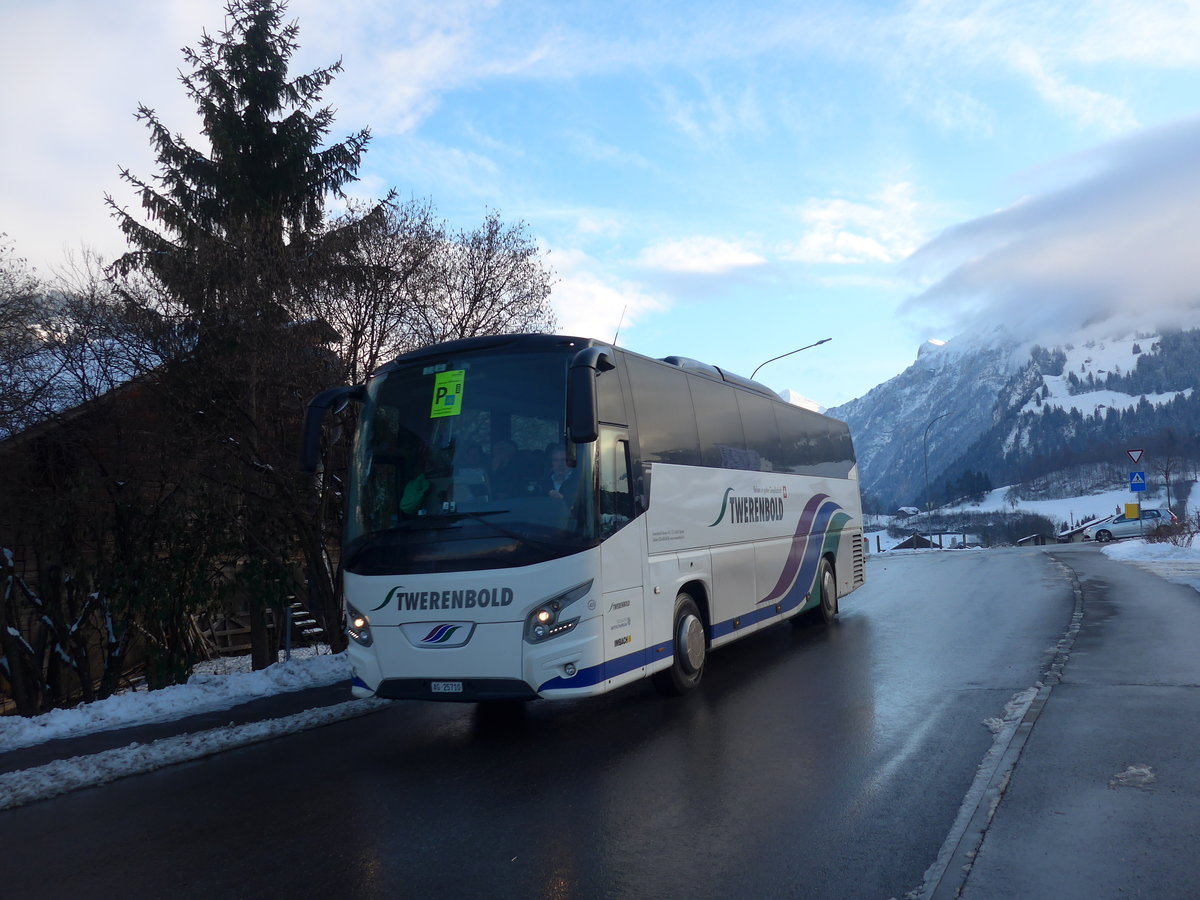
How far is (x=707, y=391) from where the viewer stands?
1058 centimetres

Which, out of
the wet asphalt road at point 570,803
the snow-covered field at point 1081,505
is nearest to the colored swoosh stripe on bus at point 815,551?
the wet asphalt road at point 570,803

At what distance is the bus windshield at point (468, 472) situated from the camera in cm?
721

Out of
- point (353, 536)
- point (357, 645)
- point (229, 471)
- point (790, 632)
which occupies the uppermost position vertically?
point (229, 471)

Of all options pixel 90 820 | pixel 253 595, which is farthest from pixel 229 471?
pixel 90 820

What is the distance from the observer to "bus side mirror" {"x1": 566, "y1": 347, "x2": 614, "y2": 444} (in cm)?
674

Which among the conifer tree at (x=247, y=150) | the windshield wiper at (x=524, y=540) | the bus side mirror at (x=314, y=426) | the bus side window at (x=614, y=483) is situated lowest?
the windshield wiper at (x=524, y=540)

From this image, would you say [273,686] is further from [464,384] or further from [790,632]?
[790,632]

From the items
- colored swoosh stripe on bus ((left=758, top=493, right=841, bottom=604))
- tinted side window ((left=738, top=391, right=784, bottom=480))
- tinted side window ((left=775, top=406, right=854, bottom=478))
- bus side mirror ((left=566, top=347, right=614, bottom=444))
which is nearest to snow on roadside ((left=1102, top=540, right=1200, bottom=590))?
tinted side window ((left=775, top=406, right=854, bottom=478))

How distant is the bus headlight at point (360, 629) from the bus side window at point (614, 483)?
6.88 feet

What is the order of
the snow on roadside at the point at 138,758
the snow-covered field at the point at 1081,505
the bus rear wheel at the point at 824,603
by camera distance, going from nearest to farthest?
the snow on roadside at the point at 138,758 → the bus rear wheel at the point at 824,603 → the snow-covered field at the point at 1081,505

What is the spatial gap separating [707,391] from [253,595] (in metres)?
7.88

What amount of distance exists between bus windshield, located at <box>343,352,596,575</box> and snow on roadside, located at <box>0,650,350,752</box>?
2813 mm

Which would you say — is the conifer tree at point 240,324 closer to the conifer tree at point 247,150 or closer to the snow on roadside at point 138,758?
the conifer tree at point 247,150

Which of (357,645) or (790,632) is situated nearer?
(357,645)
